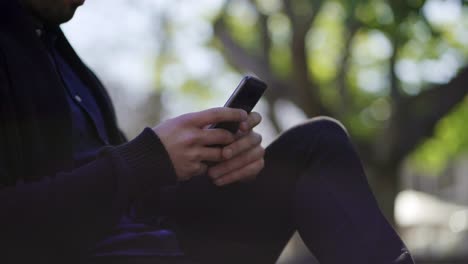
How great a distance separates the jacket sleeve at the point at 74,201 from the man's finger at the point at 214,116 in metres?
0.11

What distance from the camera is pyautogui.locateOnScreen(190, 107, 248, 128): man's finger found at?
1958 mm

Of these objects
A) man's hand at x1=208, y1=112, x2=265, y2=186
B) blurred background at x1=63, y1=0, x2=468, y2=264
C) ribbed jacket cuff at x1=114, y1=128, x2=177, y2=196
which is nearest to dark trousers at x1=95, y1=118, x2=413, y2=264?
man's hand at x1=208, y1=112, x2=265, y2=186

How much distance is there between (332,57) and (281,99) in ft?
14.2

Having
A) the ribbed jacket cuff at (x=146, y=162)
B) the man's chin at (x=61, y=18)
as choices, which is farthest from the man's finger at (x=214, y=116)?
the man's chin at (x=61, y=18)

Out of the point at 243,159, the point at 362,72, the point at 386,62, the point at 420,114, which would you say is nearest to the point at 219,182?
the point at 243,159

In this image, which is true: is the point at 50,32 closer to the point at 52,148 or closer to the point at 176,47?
the point at 52,148

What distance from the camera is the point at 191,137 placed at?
6.36 feet

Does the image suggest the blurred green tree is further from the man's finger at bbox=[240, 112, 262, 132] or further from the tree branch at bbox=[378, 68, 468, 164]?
the man's finger at bbox=[240, 112, 262, 132]

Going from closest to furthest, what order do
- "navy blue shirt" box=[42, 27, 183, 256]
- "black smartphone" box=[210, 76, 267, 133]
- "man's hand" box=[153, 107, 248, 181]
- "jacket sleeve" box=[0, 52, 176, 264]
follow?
"jacket sleeve" box=[0, 52, 176, 264], "man's hand" box=[153, 107, 248, 181], "navy blue shirt" box=[42, 27, 183, 256], "black smartphone" box=[210, 76, 267, 133]

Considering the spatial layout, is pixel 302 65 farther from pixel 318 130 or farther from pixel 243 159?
pixel 243 159

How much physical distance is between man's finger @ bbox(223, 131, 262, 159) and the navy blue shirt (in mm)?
282

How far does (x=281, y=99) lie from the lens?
10617 mm

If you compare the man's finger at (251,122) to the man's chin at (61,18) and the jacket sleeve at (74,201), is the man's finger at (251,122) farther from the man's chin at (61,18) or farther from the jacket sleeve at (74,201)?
Answer: the man's chin at (61,18)

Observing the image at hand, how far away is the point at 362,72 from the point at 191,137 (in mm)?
12725
